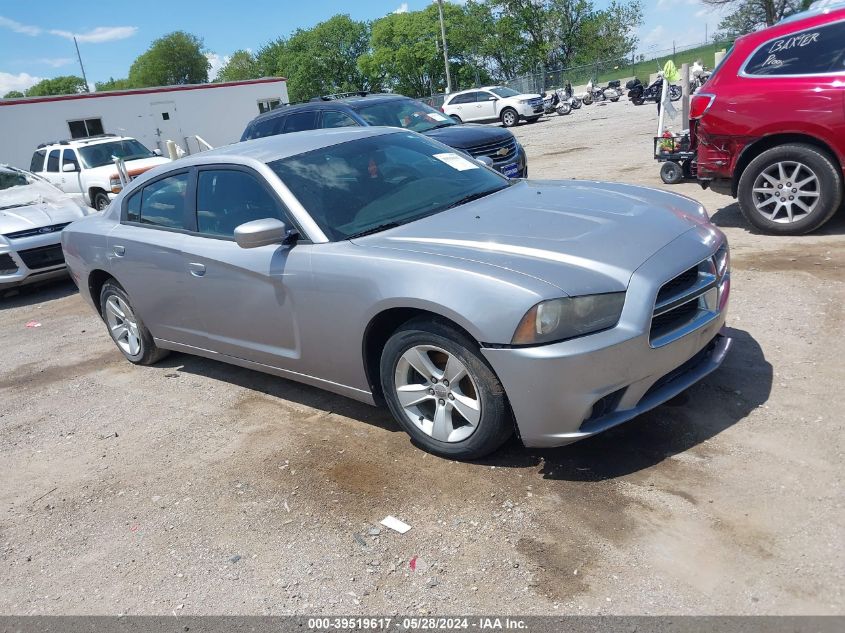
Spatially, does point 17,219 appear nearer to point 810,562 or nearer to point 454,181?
point 454,181

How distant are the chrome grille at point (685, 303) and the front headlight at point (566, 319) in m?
0.24

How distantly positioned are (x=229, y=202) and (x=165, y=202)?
81 centimetres

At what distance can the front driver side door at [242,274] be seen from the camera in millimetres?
3967

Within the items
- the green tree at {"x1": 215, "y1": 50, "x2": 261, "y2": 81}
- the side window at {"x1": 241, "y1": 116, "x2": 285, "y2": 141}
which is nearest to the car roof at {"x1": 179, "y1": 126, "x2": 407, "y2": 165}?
the side window at {"x1": 241, "y1": 116, "x2": 285, "y2": 141}

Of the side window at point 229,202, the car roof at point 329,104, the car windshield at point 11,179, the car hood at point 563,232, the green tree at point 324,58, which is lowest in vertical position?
the car hood at point 563,232

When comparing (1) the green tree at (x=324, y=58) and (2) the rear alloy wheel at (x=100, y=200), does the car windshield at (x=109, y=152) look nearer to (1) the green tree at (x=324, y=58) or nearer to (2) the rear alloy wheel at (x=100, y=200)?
(2) the rear alloy wheel at (x=100, y=200)

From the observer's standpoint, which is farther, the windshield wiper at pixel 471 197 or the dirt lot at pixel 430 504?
the windshield wiper at pixel 471 197

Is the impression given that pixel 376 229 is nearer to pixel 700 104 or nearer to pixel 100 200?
pixel 700 104

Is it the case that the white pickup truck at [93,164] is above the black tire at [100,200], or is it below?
above

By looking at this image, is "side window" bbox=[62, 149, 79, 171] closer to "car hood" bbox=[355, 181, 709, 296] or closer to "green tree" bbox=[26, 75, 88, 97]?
"car hood" bbox=[355, 181, 709, 296]

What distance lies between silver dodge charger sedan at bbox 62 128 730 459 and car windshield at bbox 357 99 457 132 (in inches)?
227

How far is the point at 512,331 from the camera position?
3016mm

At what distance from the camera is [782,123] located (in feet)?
20.3

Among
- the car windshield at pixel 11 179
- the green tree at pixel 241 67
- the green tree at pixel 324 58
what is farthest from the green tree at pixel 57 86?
the car windshield at pixel 11 179
